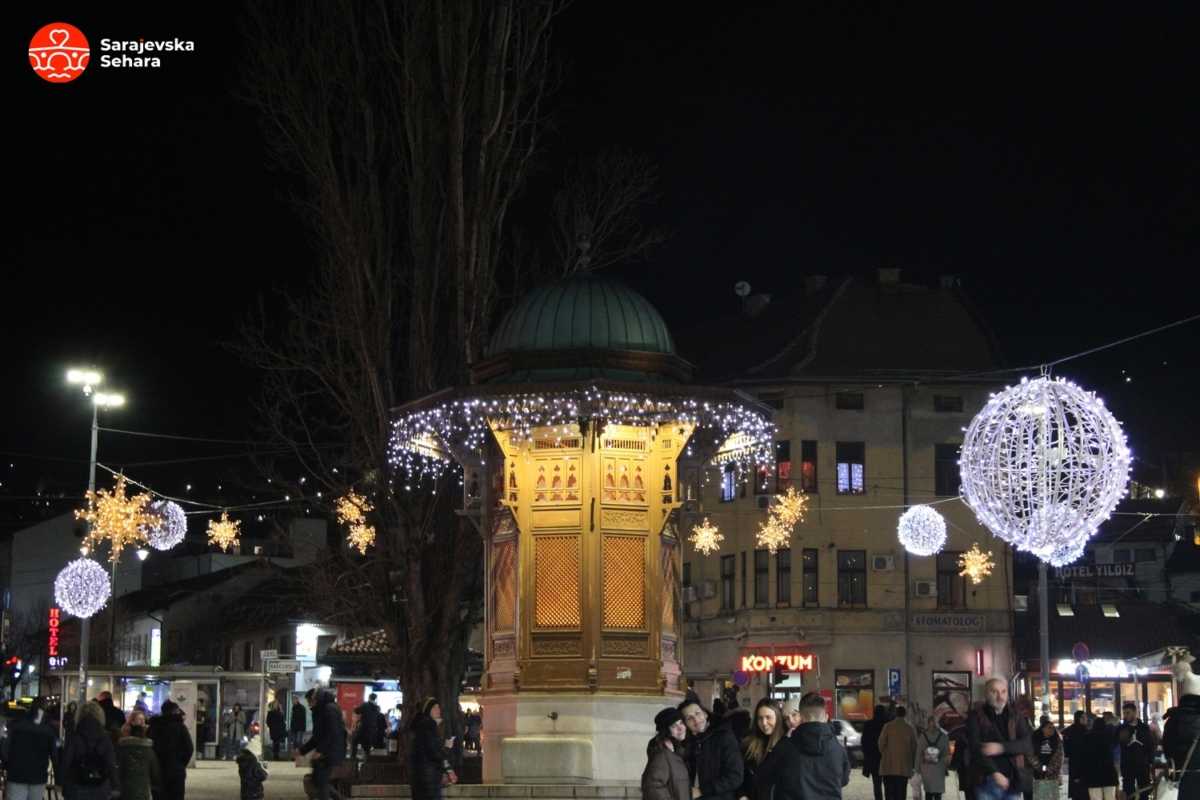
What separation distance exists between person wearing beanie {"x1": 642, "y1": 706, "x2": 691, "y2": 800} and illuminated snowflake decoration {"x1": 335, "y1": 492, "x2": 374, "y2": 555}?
18.8 metres

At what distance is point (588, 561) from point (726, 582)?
38018 millimetres

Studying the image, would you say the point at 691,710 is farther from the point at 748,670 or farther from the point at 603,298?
the point at 748,670

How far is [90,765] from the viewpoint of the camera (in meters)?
18.5

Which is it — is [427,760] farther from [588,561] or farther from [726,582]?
[726,582]

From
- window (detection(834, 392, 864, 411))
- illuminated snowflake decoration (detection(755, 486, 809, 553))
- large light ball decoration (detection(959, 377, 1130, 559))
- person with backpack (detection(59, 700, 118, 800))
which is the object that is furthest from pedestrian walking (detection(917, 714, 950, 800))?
window (detection(834, 392, 864, 411))

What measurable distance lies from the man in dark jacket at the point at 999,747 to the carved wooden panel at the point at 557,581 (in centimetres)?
1042

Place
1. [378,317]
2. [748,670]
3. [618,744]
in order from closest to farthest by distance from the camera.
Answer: [618,744] → [378,317] → [748,670]

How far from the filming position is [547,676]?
24.4m

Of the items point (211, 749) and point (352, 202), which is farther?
point (211, 749)

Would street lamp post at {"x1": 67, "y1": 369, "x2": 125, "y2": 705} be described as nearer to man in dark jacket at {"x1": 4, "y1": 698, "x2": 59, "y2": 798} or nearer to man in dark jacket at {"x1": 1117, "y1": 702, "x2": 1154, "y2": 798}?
man in dark jacket at {"x1": 4, "y1": 698, "x2": 59, "y2": 798}

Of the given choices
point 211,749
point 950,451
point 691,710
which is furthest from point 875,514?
point 691,710

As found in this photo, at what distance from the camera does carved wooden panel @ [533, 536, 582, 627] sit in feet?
80.2

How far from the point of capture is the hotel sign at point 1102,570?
6944cm

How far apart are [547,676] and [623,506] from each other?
244 cm
